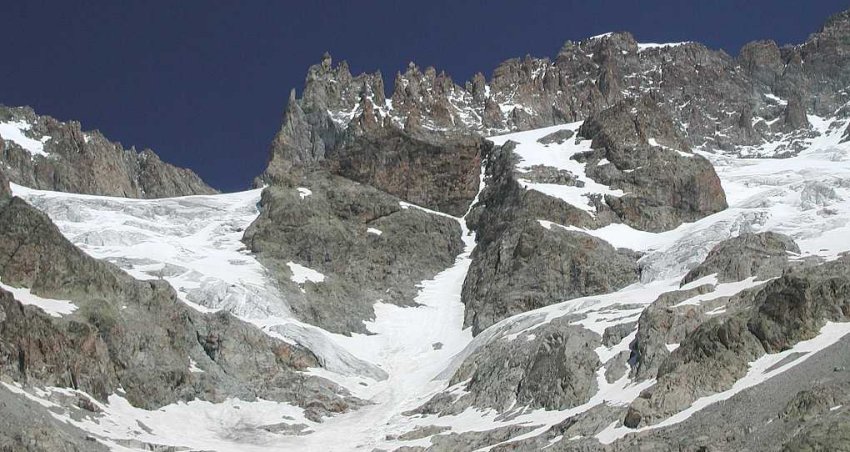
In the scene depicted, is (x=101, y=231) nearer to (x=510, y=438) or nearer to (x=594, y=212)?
(x=594, y=212)

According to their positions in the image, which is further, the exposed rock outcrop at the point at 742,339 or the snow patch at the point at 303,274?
the snow patch at the point at 303,274

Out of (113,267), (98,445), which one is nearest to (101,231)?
(113,267)

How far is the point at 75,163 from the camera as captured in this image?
16700 centimetres

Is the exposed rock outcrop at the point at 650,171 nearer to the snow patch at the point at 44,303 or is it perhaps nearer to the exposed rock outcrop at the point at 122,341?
the exposed rock outcrop at the point at 122,341

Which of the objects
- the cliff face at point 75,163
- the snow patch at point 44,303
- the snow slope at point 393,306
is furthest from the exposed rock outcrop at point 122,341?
the cliff face at point 75,163

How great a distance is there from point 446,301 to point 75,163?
79293 millimetres

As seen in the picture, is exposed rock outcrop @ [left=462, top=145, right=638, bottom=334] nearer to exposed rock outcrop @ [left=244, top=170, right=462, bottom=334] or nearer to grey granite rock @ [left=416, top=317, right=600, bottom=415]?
exposed rock outcrop @ [left=244, top=170, right=462, bottom=334]

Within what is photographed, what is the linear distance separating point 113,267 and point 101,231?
26.1 meters

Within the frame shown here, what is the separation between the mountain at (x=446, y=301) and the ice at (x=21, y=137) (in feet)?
2.50

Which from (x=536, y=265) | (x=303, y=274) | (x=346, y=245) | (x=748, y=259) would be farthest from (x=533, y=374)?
(x=346, y=245)

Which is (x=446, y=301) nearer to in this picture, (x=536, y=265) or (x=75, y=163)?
(x=536, y=265)

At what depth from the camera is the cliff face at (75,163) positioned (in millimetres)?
159750

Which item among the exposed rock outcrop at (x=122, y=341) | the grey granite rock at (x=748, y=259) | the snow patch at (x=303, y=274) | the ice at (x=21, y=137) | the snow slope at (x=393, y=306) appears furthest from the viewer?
the ice at (x=21, y=137)

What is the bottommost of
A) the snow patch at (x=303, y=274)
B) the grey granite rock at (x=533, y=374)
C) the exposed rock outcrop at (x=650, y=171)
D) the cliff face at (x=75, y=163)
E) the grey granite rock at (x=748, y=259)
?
the grey granite rock at (x=533, y=374)
